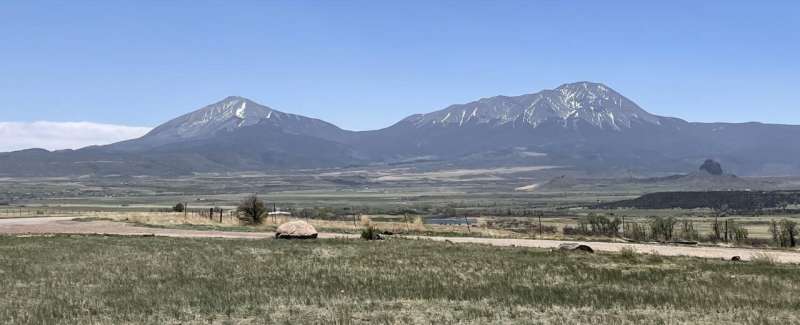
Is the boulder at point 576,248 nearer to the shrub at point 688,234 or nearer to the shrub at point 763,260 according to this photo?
the shrub at point 763,260

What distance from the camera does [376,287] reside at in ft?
81.1

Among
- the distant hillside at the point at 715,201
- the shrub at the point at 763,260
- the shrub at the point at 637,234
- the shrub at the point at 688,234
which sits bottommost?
the distant hillside at the point at 715,201

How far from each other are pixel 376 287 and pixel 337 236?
74.1 ft

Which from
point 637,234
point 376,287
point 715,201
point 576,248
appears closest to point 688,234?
point 637,234

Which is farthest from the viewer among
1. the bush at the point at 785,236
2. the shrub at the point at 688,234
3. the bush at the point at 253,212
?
the bush at the point at 253,212

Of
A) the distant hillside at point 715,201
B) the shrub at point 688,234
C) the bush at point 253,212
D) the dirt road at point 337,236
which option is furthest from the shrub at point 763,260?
the distant hillside at point 715,201

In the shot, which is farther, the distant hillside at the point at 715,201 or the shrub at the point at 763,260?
the distant hillside at the point at 715,201

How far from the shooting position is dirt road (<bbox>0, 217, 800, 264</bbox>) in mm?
36688

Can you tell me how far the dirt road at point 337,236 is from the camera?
36.7m

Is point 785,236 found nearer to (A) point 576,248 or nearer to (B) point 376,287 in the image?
(A) point 576,248

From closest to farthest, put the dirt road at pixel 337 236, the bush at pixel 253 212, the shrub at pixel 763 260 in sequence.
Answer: the shrub at pixel 763 260 < the dirt road at pixel 337 236 < the bush at pixel 253 212

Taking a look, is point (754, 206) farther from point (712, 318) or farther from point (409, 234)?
point (712, 318)

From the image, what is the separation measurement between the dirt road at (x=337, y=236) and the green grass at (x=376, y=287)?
464cm

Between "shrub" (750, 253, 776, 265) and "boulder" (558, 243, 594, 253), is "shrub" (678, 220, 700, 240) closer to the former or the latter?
"boulder" (558, 243, 594, 253)
